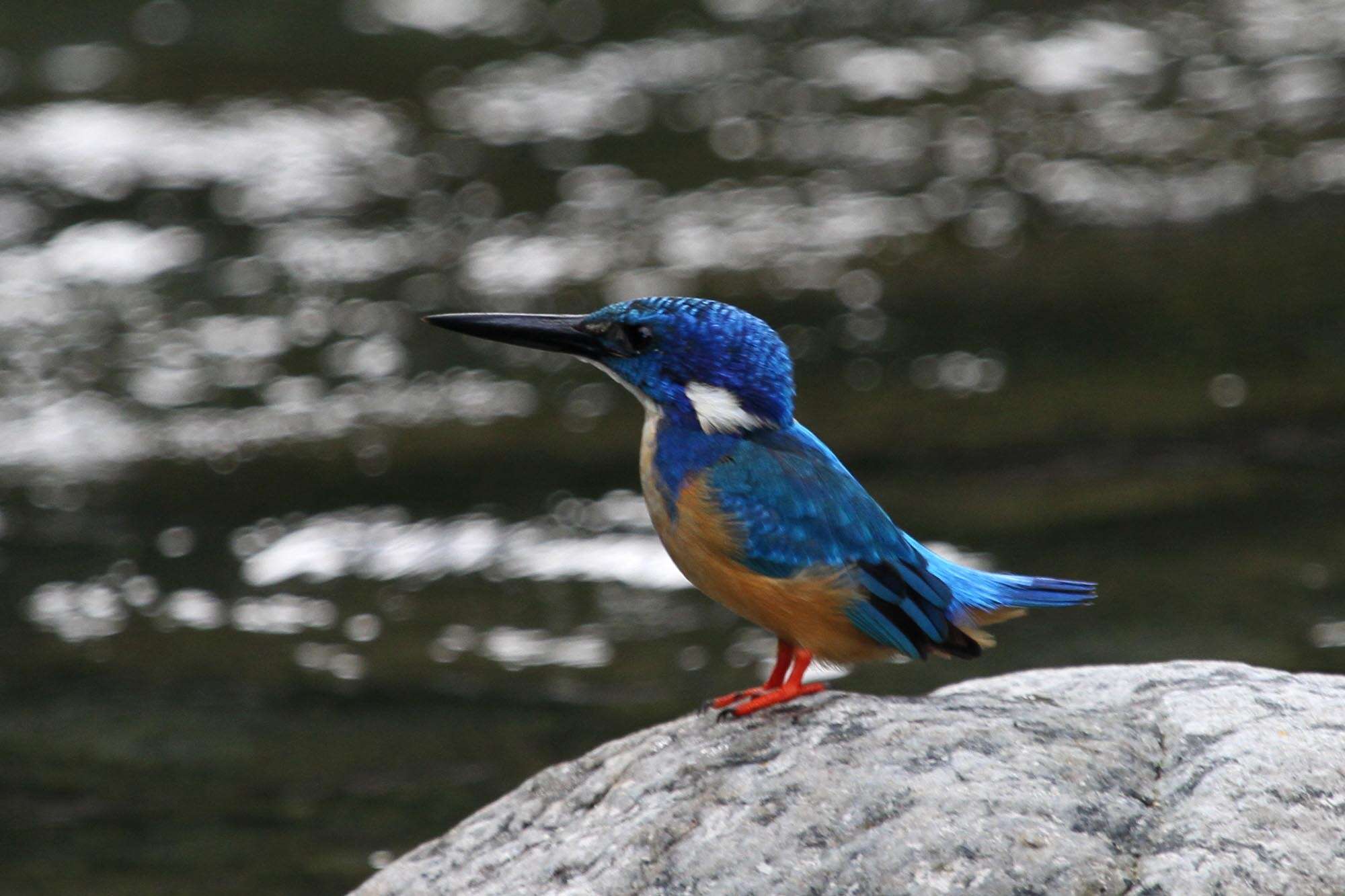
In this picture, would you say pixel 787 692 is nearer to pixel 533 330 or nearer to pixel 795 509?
pixel 795 509

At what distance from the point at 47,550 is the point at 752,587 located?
5309mm

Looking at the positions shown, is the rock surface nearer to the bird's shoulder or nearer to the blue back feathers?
the blue back feathers

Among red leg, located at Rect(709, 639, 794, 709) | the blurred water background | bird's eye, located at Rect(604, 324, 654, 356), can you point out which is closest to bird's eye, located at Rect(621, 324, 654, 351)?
bird's eye, located at Rect(604, 324, 654, 356)

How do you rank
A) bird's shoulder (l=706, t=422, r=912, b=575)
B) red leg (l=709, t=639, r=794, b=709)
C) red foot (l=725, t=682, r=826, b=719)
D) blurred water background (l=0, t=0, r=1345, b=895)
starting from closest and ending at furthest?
bird's shoulder (l=706, t=422, r=912, b=575)
red foot (l=725, t=682, r=826, b=719)
red leg (l=709, t=639, r=794, b=709)
blurred water background (l=0, t=0, r=1345, b=895)

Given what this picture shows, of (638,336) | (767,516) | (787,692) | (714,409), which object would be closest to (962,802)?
(787,692)

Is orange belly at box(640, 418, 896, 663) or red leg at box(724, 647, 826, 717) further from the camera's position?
red leg at box(724, 647, 826, 717)

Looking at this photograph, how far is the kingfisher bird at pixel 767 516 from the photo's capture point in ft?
12.8

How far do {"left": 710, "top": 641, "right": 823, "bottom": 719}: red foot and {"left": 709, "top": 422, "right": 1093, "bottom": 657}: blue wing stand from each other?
21 cm

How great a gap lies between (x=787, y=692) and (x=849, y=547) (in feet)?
1.23

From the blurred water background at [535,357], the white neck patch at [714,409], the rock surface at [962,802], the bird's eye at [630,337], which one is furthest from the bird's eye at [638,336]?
the blurred water background at [535,357]

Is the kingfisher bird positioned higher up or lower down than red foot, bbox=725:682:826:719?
higher up

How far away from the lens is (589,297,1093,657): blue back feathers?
3.90 metres

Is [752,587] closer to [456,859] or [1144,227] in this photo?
[456,859]

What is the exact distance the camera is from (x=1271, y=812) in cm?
342
